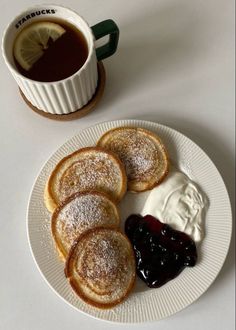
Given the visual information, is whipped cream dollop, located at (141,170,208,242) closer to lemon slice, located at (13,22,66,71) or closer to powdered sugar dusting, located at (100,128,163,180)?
powdered sugar dusting, located at (100,128,163,180)

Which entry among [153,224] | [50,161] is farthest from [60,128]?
[153,224]

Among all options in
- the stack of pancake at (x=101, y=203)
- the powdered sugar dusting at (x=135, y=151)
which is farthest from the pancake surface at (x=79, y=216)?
the powdered sugar dusting at (x=135, y=151)

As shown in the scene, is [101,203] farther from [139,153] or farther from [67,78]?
[67,78]

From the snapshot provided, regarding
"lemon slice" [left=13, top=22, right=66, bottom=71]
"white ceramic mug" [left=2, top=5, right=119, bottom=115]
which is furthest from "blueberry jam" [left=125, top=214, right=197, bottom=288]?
"lemon slice" [left=13, top=22, right=66, bottom=71]

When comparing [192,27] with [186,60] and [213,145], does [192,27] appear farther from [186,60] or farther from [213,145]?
[213,145]

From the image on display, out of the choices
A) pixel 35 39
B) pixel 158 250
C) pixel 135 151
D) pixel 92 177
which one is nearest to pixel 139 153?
pixel 135 151

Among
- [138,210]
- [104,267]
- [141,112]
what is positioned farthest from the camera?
[141,112]
